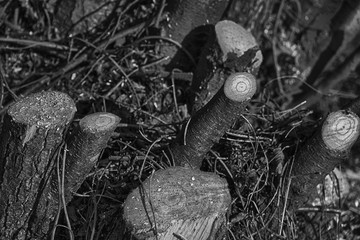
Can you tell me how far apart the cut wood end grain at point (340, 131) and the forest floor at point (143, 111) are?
0.22m

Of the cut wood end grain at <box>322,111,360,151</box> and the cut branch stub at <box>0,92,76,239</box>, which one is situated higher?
the cut wood end grain at <box>322,111,360,151</box>

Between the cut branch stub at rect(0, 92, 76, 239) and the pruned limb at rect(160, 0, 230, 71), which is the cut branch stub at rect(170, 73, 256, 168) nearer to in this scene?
the cut branch stub at rect(0, 92, 76, 239)

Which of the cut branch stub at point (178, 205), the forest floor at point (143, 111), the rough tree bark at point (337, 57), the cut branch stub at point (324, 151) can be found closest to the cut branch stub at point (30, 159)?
the forest floor at point (143, 111)

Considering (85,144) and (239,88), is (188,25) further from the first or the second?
(85,144)

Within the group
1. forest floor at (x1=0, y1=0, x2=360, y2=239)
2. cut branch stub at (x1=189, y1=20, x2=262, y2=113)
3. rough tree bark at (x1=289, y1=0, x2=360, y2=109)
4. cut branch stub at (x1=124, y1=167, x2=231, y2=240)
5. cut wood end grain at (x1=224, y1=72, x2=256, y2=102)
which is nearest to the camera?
cut branch stub at (x1=124, y1=167, x2=231, y2=240)

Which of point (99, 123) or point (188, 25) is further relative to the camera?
point (188, 25)

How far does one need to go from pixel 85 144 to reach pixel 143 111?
2.08 ft

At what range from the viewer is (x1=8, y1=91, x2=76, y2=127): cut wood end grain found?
1899mm

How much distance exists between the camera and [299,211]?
8.15 feet

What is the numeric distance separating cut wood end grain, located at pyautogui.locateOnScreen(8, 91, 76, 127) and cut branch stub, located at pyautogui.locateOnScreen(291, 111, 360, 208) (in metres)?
0.80

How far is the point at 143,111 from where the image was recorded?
2529mm

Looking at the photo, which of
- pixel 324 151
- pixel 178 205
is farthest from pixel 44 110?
pixel 324 151

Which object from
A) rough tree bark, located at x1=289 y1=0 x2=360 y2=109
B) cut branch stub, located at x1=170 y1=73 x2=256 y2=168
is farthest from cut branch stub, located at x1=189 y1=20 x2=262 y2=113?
rough tree bark, located at x1=289 y1=0 x2=360 y2=109

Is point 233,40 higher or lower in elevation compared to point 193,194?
higher
